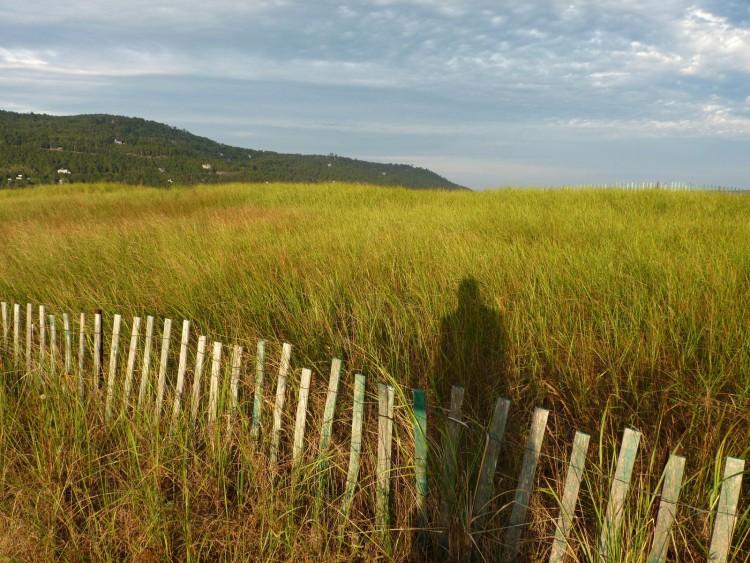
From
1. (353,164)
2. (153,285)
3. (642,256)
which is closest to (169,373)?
(153,285)

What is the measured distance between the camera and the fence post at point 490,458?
5.32 ft

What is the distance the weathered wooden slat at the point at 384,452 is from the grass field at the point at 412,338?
0.09 metres

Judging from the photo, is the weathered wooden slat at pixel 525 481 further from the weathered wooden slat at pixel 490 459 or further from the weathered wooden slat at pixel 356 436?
the weathered wooden slat at pixel 356 436

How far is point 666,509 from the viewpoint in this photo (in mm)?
1402

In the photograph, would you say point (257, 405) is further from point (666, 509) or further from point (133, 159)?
point (133, 159)

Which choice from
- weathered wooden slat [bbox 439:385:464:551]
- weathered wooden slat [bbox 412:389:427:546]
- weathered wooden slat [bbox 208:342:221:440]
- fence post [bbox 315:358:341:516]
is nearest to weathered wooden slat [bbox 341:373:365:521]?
fence post [bbox 315:358:341:516]

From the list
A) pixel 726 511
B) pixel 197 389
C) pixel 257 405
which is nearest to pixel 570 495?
pixel 726 511

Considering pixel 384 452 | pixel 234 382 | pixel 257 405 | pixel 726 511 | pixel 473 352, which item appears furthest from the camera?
pixel 473 352

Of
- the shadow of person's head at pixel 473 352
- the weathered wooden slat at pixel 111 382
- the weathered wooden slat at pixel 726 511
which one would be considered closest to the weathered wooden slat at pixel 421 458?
the shadow of person's head at pixel 473 352

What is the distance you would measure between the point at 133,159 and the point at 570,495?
80.2 meters

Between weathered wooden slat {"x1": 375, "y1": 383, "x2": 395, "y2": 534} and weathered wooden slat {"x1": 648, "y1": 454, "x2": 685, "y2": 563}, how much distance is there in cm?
92

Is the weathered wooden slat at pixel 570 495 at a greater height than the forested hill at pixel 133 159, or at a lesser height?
lesser

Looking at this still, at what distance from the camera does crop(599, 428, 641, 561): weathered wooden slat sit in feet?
4.55

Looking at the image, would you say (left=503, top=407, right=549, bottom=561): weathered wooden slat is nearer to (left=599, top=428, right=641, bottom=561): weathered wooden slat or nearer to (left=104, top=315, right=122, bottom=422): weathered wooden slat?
(left=599, top=428, right=641, bottom=561): weathered wooden slat
